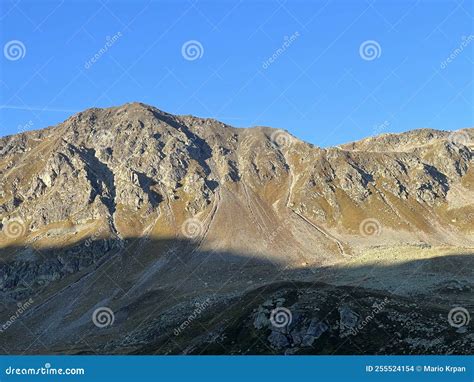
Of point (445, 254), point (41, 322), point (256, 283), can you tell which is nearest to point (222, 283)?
point (256, 283)

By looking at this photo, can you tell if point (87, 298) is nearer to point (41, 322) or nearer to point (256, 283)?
point (41, 322)

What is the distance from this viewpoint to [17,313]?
18000 cm

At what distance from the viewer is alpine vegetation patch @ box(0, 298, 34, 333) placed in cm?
17238

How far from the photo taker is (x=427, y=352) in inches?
2569

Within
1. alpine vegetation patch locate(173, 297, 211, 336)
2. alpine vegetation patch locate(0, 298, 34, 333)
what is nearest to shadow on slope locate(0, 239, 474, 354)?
alpine vegetation patch locate(173, 297, 211, 336)

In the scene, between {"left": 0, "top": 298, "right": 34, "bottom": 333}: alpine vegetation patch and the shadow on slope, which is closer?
the shadow on slope

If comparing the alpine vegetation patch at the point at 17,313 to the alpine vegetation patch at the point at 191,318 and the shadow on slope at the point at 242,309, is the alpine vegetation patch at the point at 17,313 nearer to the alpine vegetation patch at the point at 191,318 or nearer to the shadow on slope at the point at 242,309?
the shadow on slope at the point at 242,309

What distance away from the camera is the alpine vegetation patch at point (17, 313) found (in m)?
172

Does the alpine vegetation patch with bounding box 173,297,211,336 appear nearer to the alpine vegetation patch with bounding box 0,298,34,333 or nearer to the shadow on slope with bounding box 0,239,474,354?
the shadow on slope with bounding box 0,239,474,354

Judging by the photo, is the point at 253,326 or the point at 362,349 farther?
the point at 253,326

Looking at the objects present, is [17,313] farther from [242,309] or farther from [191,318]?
[242,309]

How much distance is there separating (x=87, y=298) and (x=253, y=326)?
114155 millimetres

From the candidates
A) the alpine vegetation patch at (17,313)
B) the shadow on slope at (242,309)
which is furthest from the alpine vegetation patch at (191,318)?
the alpine vegetation patch at (17,313)
